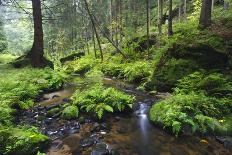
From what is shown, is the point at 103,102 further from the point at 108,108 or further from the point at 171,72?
the point at 171,72

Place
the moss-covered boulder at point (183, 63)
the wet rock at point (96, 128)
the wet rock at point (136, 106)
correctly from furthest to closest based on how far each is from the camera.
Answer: the moss-covered boulder at point (183, 63)
the wet rock at point (136, 106)
the wet rock at point (96, 128)

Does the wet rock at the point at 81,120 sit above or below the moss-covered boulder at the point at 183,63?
below

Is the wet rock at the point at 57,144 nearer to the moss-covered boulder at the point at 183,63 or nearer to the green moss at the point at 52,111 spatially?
the green moss at the point at 52,111


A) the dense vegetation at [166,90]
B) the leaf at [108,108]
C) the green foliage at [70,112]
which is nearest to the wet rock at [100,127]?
the dense vegetation at [166,90]

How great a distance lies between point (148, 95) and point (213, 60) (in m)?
3.44

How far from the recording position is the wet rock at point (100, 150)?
264 inches

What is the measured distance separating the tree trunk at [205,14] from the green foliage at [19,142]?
1154cm

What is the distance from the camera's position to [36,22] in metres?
17.2

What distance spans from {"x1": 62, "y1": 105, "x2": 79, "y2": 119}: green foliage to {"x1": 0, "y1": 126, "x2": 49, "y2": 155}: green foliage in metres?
2.15

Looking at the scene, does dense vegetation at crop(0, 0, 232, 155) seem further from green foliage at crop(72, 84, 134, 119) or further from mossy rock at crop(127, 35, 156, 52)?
mossy rock at crop(127, 35, 156, 52)

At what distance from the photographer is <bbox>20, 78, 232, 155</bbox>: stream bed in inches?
275

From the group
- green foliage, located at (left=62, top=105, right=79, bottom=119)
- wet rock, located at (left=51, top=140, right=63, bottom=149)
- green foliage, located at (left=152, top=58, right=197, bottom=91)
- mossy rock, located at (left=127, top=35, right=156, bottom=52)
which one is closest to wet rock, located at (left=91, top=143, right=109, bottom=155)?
wet rock, located at (left=51, top=140, right=63, bottom=149)

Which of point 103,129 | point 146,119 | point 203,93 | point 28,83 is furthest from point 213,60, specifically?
point 28,83

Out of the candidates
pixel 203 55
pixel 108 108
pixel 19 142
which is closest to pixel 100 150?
pixel 19 142
